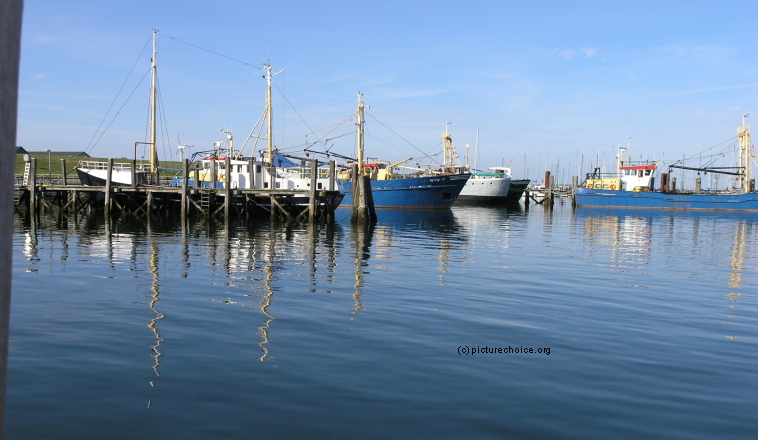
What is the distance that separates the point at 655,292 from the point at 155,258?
14.7 metres

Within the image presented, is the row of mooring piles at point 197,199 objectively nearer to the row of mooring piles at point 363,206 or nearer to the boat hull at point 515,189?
the row of mooring piles at point 363,206

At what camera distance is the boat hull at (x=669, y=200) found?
6838 cm

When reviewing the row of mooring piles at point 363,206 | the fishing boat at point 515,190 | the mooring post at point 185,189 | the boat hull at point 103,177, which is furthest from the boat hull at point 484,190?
the mooring post at point 185,189

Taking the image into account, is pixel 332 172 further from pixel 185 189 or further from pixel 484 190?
pixel 484 190

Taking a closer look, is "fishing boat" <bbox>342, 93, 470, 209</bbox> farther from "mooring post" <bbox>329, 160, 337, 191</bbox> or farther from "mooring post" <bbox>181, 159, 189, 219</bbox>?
"mooring post" <bbox>181, 159, 189, 219</bbox>

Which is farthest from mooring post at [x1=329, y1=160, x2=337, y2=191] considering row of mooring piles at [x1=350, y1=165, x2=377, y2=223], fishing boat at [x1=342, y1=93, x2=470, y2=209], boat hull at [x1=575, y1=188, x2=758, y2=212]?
boat hull at [x1=575, y1=188, x2=758, y2=212]

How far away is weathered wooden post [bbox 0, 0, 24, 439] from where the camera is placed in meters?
1.94

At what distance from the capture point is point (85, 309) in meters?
11.1

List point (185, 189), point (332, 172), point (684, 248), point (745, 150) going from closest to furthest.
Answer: point (684, 248)
point (185, 189)
point (332, 172)
point (745, 150)

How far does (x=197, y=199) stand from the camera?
40938 mm

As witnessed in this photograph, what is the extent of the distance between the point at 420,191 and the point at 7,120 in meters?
60.6

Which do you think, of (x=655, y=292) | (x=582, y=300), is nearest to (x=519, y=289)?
(x=582, y=300)

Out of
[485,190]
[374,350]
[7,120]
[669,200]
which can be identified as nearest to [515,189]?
[485,190]

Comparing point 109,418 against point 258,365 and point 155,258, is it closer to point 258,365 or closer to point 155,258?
point 258,365
